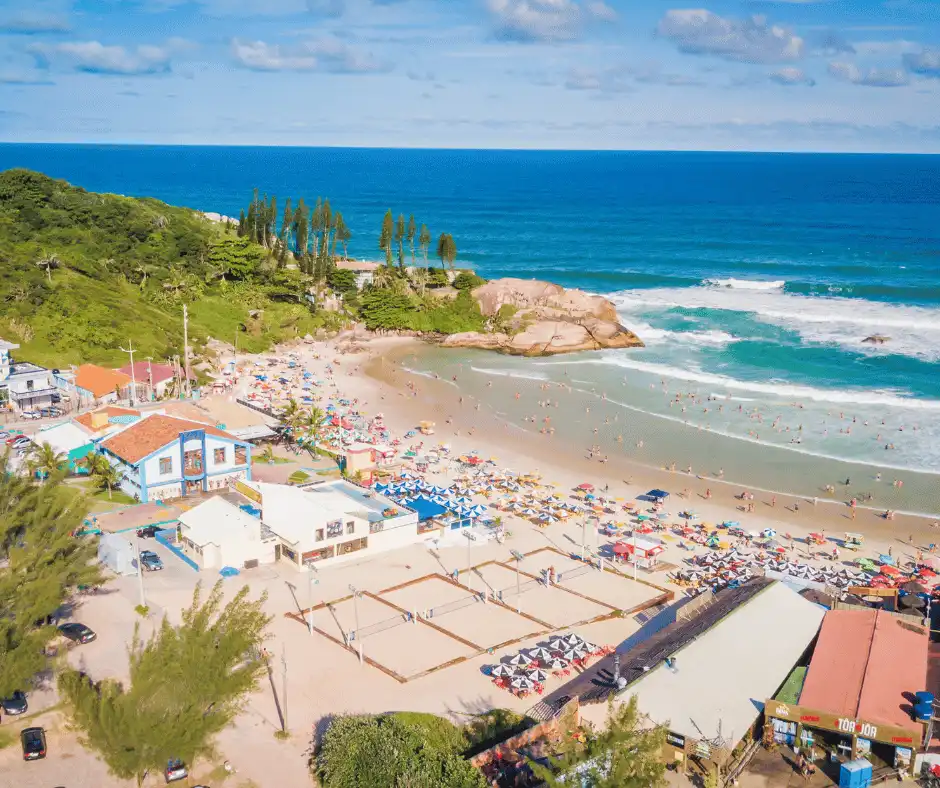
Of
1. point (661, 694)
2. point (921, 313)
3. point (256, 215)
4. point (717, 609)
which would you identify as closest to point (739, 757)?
point (661, 694)

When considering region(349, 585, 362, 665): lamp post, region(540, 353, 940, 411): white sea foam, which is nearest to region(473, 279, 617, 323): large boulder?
region(540, 353, 940, 411): white sea foam

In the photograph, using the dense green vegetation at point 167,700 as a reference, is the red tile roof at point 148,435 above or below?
above

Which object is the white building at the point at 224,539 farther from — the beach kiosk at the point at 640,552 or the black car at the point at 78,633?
the beach kiosk at the point at 640,552

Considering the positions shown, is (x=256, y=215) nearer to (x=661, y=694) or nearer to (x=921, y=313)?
(x=921, y=313)

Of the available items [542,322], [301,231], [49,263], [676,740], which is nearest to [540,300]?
[542,322]

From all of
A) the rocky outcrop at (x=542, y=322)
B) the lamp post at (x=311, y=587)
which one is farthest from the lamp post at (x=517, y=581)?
the rocky outcrop at (x=542, y=322)

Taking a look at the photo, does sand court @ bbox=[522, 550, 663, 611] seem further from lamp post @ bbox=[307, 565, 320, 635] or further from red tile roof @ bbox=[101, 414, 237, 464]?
red tile roof @ bbox=[101, 414, 237, 464]
